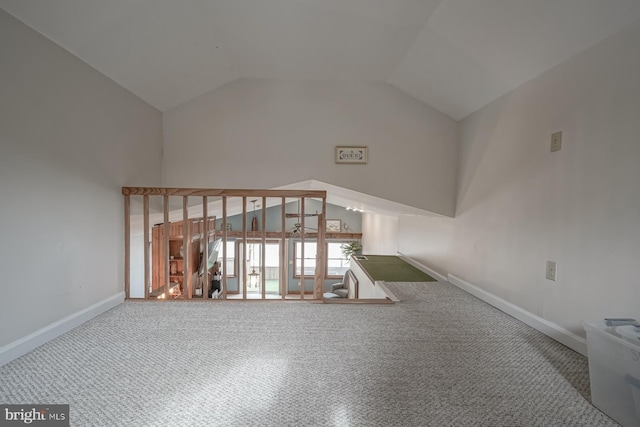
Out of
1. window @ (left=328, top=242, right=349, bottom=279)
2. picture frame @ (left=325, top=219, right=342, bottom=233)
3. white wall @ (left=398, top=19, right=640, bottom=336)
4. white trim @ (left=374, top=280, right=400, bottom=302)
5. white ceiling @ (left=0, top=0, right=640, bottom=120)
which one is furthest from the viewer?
window @ (left=328, top=242, right=349, bottom=279)

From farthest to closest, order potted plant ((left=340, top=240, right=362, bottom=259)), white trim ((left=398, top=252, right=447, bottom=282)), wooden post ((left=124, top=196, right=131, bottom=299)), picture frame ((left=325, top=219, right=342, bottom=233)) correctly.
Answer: picture frame ((left=325, top=219, right=342, bottom=233))
potted plant ((left=340, top=240, right=362, bottom=259))
white trim ((left=398, top=252, right=447, bottom=282))
wooden post ((left=124, top=196, right=131, bottom=299))

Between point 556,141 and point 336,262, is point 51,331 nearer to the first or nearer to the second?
point 556,141

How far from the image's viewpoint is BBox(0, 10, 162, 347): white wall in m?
1.41

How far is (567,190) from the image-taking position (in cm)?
165

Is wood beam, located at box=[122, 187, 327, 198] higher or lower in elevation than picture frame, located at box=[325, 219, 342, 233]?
higher

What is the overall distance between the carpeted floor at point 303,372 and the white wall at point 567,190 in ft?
1.17

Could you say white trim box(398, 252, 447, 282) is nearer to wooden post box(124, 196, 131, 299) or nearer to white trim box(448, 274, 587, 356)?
white trim box(448, 274, 587, 356)

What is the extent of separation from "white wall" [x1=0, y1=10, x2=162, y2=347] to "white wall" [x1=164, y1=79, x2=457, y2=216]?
2.15 ft

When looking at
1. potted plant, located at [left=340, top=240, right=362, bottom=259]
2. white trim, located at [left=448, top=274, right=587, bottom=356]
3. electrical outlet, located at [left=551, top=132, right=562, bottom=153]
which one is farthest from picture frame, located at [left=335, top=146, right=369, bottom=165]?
potted plant, located at [left=340, top=240, right=362, bottom=259]

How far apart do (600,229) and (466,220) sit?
4.20 ft

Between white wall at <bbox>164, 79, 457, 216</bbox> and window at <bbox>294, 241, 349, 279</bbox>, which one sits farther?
window at <bbox>294, 241, 349, 279</bbox>

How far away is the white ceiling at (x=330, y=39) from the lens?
4.96 ft

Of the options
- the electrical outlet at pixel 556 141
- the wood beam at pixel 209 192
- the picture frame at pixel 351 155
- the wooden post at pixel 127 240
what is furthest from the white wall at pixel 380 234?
the wooden post at pixel 127 240

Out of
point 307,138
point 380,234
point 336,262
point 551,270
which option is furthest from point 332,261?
point 551,270
